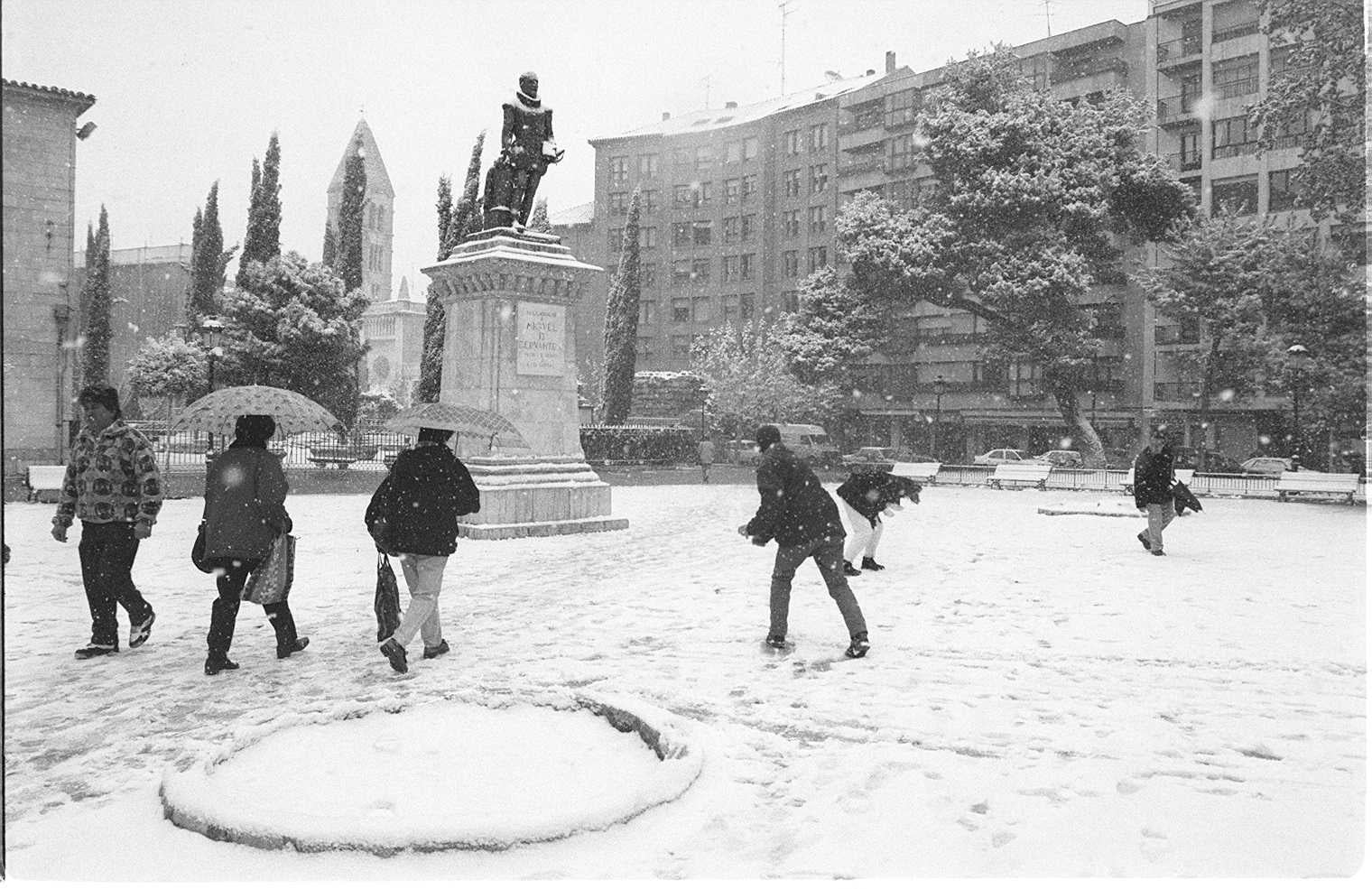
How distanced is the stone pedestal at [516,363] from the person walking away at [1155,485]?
7.42 metres

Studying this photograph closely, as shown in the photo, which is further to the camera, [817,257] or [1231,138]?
[817,257]

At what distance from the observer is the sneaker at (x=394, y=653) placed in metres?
6.39

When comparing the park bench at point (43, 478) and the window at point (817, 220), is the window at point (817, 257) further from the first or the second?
the park bench at point (43, 478)

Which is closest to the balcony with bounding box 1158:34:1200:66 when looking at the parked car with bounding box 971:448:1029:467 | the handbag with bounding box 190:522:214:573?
the parked car with bounding box 971:448:1029:467

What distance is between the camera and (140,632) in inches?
280

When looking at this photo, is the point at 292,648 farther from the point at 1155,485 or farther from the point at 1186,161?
the point at 1186,161

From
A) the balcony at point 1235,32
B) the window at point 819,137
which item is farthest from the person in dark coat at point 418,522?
the window at point 819,137

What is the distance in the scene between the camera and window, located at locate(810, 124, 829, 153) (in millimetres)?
53031

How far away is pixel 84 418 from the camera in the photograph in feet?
22.3

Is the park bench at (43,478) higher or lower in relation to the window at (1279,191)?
lower

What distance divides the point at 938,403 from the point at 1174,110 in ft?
45.5

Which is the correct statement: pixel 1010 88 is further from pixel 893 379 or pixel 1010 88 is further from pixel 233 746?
pixel 233 746

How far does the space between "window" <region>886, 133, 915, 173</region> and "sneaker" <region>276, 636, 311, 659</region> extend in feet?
148

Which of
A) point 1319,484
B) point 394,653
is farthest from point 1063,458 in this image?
point 394,653
